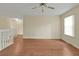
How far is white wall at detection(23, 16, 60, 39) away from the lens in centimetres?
661

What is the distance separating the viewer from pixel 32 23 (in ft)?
22.0

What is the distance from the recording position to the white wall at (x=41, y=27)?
661cm

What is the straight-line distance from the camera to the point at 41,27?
6.68 metres

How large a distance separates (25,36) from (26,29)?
0.38m

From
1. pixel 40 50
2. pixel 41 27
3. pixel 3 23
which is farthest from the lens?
pixel 41 27

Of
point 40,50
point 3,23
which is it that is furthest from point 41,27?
point 40,50

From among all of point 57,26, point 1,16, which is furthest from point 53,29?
point 1,16

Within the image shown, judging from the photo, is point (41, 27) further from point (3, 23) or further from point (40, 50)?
point (40, 50)

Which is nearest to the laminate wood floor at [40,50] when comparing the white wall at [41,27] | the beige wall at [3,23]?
the beige wall at [3,23]

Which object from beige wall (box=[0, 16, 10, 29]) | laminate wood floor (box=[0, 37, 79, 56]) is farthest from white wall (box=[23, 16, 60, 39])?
laminate wood floor (box=[0, 37, 79, 56])

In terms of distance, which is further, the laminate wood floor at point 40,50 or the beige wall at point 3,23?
the beige wall at point 3,23

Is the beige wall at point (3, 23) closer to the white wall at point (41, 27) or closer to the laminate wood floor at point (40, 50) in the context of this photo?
the white wall at point (41, 27)

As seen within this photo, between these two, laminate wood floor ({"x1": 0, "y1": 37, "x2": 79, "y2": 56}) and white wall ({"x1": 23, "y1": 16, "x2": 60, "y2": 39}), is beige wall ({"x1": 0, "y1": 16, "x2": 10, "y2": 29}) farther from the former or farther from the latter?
laminate wood floor ({"x1": 0, "y1": 37, "x2": 79, "y2": 56})

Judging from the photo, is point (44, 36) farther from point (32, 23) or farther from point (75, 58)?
point (75, 58)
